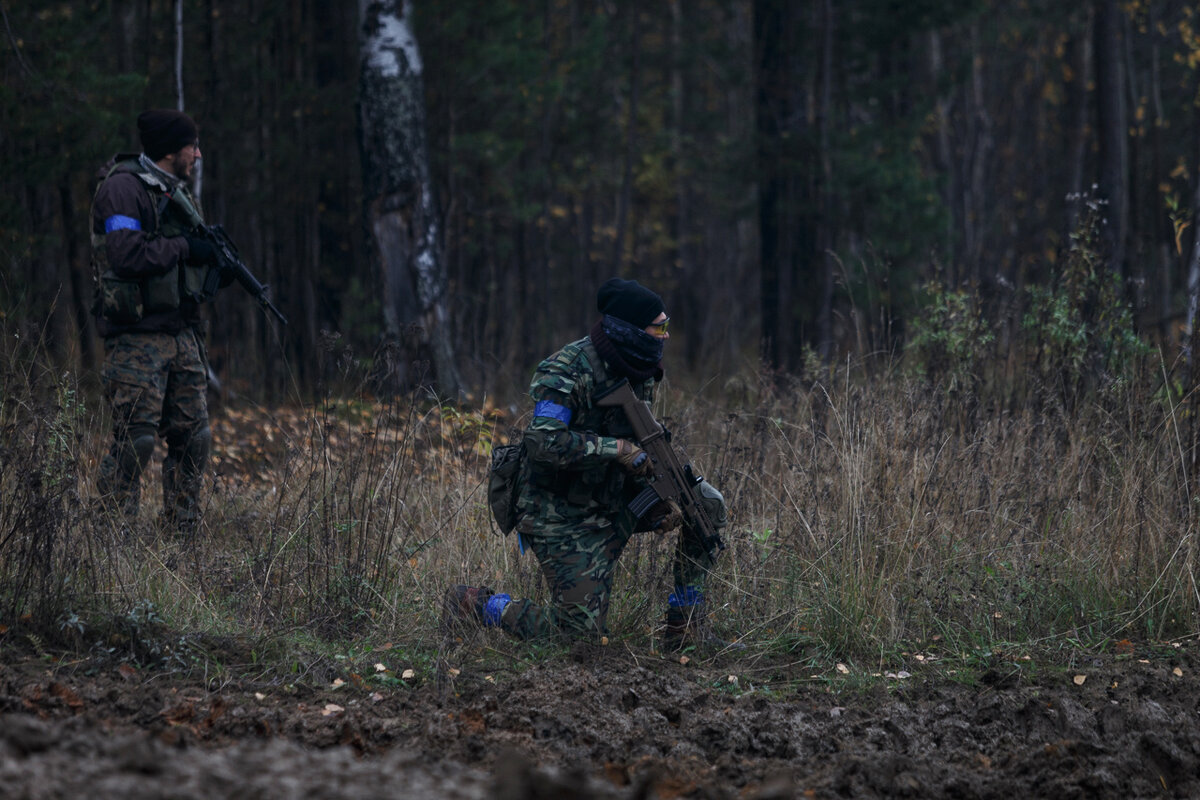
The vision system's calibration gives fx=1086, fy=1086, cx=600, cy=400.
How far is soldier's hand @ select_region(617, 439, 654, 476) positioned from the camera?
13.6 feet

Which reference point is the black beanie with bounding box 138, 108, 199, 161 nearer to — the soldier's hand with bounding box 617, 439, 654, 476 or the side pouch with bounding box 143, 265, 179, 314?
the side pouch with bounding box 143, 265, 179, 314

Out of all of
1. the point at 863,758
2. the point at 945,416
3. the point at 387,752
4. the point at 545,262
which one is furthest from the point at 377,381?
the point at 545,262

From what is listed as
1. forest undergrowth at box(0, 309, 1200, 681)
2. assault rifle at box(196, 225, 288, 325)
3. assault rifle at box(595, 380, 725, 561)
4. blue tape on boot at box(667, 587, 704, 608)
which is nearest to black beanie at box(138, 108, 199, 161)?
assault rifle at box(196, 225, 288, 325)

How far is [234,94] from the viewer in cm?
1223

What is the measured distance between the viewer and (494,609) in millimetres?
4352

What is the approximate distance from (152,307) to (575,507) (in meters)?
2.30

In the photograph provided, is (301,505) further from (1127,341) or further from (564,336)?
(564,336)

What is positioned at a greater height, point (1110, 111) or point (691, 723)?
point (1110, 111)

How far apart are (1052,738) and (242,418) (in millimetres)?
6581

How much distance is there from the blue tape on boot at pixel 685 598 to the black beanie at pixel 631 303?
1.10m

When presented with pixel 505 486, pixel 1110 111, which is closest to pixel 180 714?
pixel 505 486

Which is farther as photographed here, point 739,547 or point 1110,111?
point 1110,111

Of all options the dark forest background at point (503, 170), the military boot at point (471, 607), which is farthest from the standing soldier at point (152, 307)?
the military boot at point (471, 607)

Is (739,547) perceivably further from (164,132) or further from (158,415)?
(164,132)
